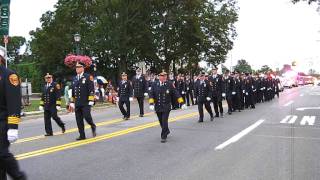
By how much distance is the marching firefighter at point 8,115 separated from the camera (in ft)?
20.6

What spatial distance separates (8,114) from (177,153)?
16.9 feet

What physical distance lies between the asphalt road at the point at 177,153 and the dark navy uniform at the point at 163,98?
612 millimetres

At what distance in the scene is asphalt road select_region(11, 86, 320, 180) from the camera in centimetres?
865

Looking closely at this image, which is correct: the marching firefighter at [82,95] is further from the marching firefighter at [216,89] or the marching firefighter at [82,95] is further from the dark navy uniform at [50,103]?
the marching firefighter at [216,89]

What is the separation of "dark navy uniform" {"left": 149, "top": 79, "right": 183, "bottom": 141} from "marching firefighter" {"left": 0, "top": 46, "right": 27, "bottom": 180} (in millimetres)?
6891

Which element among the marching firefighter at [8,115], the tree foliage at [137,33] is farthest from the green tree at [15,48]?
the marching firefighter at [8,115]

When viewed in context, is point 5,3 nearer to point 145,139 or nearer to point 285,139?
point 145,139

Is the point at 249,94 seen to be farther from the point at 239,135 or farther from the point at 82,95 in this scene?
the point at 82,95

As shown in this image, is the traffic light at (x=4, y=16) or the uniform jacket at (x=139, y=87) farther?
the traffic light at (x=4, y=16)

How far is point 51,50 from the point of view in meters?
55.6

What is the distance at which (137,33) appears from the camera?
1821 inches

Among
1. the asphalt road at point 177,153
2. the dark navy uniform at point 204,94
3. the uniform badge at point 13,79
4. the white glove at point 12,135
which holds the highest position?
the uniform badge at point 13,79

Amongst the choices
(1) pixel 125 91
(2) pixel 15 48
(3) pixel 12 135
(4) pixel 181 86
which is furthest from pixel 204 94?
(2) pixel 15 48

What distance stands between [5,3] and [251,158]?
16.3 metres
